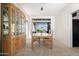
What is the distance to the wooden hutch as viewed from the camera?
12.1 feet

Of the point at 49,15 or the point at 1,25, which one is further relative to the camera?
Answer: the point at 49,15

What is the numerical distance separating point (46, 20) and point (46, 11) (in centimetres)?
36

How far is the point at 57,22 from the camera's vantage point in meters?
4.14

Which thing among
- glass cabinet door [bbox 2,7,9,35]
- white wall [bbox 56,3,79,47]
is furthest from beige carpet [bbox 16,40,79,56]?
glass cabinet door [bbox 2,7,9,35]

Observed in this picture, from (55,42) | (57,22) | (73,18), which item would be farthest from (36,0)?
(73,18)

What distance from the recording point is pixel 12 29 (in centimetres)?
393

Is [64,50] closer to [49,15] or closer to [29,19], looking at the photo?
[49,15]

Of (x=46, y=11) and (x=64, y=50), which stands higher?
(x=46, y=11)

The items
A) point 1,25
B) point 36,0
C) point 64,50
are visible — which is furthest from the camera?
point 64,50

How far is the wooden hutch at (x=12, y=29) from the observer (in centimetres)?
368

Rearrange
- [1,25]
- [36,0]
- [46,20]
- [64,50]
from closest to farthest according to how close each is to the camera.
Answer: [36,0] < [1,25] < [46,20] < [64,50]

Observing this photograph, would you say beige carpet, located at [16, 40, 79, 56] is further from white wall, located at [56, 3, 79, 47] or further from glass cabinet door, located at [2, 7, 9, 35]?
glass cabinet door, located at [2, 7, 9, 35]

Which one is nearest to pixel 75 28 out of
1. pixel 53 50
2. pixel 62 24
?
pixel 62 24

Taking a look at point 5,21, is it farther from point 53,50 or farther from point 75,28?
point 75,28
